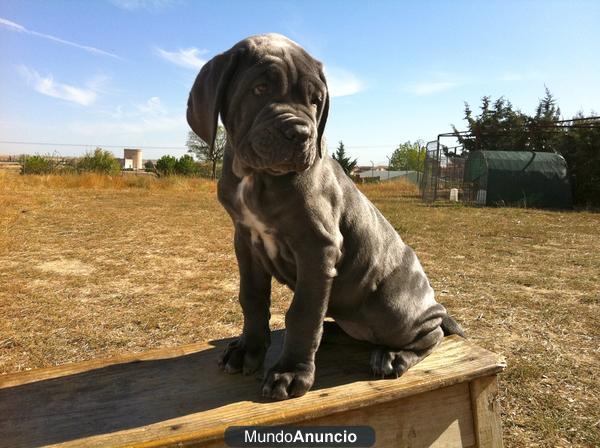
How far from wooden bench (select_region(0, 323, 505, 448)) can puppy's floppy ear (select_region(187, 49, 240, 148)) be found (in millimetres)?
1111

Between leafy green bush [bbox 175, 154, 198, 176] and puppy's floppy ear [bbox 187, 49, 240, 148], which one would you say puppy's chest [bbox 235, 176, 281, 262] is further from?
leafy green bush [bbox 175, 154, 198, 176]

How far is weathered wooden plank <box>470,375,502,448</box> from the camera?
7.45 ft

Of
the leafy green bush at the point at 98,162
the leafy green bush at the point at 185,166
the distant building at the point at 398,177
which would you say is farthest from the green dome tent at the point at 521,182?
the leafy green bush at the point at 98,162

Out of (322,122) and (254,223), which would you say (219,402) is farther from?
(322,122)

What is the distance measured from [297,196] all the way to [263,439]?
0.97 metres

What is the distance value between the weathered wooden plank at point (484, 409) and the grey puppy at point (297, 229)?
0.96ft

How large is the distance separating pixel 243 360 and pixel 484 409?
1.21 m

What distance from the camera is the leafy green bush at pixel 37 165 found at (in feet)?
80.4

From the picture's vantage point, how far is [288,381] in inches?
77.3

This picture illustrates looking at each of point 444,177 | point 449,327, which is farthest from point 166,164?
point 449,327

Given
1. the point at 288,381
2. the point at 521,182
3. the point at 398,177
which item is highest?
the point at 398,177

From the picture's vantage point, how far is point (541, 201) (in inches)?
635

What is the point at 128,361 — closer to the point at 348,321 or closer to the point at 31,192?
the point at 348,321

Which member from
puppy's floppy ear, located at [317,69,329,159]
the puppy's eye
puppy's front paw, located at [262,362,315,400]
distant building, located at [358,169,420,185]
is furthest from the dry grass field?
distant building, located at [358,169,420,185]
